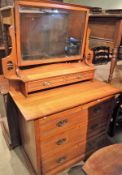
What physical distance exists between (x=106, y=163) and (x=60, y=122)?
47 cm

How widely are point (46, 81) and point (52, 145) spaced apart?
51 cm

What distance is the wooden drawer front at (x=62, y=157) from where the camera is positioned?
4.28 ft

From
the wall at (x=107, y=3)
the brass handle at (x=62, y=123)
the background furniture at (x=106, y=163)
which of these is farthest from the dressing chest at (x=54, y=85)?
the wall at (x=107, y=3)

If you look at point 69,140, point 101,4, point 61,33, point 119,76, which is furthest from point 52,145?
point 101,4

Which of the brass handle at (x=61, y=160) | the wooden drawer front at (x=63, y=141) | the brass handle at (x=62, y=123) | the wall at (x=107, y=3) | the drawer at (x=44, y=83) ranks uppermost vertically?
the wall at (x=107, y=3)

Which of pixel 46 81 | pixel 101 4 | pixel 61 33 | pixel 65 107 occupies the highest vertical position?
pixel 101 4

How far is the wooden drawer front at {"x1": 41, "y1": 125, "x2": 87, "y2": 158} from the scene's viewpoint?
1210 mm

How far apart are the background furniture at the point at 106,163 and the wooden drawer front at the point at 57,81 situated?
2.17 feet

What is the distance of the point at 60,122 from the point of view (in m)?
1.17

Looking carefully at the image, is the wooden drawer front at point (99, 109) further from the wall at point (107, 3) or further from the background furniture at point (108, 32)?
the wall at point (107, 3)

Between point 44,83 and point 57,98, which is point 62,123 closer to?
point 57,98

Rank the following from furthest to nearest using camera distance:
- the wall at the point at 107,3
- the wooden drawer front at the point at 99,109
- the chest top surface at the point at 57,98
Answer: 1. the wall at the point at 107,3
2. the wooden drawer front at the point at 99,109
3. the chest top surface at the point at 57,98

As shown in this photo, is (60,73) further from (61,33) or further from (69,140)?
(69,140)

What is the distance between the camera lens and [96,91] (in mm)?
1363
